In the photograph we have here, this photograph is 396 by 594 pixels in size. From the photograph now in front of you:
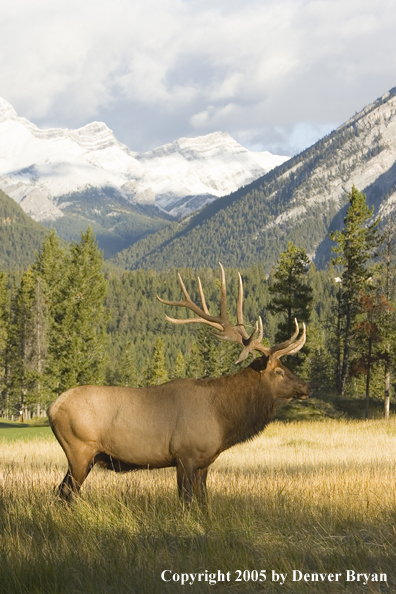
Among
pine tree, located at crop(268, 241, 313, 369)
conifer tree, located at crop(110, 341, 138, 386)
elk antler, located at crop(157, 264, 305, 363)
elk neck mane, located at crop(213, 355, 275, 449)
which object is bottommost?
conifer tree, located at crop(110, 341, 138, 386)

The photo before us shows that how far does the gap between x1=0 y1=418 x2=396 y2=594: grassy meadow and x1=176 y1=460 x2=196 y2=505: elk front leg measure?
227 millimetres

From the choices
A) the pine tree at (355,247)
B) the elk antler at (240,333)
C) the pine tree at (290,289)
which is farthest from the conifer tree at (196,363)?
the elk antler at (240,333)

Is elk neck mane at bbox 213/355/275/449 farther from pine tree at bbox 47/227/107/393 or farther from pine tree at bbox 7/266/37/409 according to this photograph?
pine tree at bbox 7/266/37/409

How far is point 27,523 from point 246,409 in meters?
2.94

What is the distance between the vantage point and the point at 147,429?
763 centimetres

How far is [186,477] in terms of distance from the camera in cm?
750

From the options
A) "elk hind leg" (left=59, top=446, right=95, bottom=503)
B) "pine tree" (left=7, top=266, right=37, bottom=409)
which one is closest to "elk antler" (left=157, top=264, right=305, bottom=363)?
"elk hind leg" (left=59, top=446, right=95, bottom=503)

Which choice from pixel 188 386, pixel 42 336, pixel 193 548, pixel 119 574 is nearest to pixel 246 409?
pixel 188 386

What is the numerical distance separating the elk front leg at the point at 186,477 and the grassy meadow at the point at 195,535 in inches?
8.9

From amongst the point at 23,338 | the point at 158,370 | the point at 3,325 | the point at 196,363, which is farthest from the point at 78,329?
the point at 158,370

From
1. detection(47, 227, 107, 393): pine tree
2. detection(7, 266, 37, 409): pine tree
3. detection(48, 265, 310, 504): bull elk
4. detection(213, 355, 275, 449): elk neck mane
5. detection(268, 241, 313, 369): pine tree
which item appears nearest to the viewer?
detection(48, 265, 310, 504): bull elk

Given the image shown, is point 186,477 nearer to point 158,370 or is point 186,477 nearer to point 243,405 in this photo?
point 243,405

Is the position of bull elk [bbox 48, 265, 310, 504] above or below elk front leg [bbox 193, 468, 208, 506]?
above

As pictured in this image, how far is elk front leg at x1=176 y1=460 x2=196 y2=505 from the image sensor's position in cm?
748
